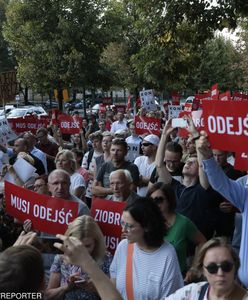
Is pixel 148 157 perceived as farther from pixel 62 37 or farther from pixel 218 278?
pixel 62 37

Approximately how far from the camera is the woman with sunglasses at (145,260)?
11.9 ft

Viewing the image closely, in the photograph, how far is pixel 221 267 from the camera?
10.2ft

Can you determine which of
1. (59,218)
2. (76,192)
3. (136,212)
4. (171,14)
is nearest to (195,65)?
(171,14)

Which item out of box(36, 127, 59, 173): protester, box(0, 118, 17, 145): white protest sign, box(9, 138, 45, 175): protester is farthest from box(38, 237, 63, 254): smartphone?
box(36, 127, 59, 173): protester

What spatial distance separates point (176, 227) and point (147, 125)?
710cm

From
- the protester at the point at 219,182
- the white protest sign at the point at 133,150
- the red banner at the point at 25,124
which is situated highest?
the protester at the point at 219,182

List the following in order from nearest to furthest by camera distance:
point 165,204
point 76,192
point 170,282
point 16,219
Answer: point 170,282 → point 165,204 → point 16,219 → point 76,192

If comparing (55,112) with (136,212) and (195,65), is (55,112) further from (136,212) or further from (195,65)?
(136,212)

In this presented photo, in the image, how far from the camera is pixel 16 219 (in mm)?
5922

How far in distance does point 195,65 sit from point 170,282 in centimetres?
1324

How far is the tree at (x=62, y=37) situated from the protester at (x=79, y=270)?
70.4 ft

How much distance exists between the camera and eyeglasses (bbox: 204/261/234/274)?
3091mm

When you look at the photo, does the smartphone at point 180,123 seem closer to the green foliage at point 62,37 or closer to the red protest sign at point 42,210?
the red protest sign at point 42,210

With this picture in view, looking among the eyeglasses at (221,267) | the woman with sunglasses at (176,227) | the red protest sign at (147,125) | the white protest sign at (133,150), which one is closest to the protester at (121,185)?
the woman with sunglasses at (176,227)
